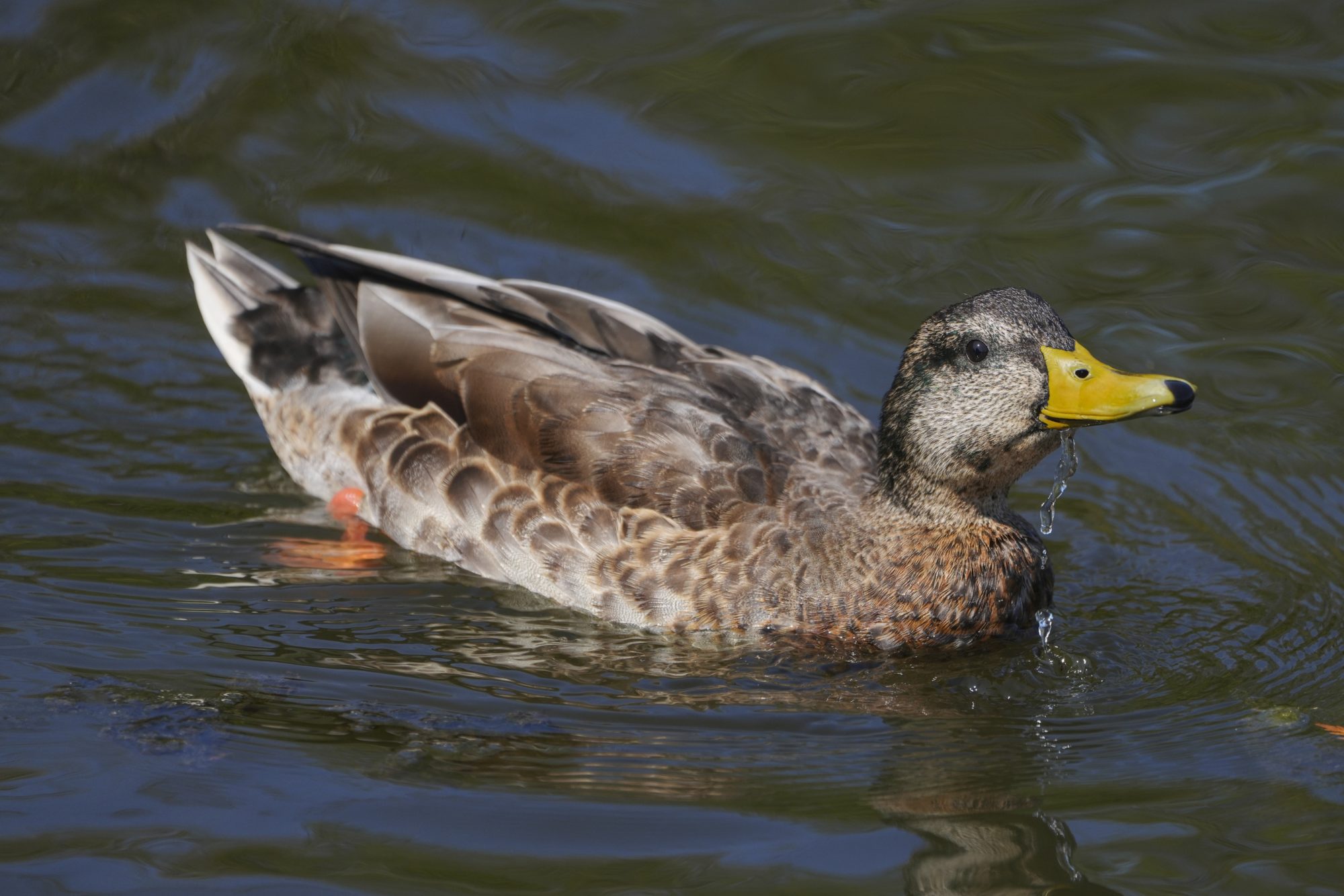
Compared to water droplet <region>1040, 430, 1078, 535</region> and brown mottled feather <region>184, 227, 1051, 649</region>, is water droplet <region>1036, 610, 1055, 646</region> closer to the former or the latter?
brown mottled feather <region>184, 227, 1051, 649</region>

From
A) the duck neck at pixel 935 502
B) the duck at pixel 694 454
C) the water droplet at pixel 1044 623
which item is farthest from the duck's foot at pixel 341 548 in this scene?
the water droplet at pixel 1044 623

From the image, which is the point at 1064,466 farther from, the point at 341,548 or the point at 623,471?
the point at 341,548

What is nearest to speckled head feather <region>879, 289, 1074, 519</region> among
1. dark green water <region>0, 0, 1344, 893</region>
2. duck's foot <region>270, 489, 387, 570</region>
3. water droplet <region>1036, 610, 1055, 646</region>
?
water droplet <region>1036, 610, 1055, 646</region>

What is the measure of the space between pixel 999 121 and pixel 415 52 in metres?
3.75

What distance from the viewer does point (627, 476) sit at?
712 cm

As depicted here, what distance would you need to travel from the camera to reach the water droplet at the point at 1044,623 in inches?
273

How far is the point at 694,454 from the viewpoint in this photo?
7.14 meters

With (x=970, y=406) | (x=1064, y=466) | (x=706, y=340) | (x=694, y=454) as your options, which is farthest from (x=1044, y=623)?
(x=706, y=340)

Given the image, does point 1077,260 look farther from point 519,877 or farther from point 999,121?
point 519,877

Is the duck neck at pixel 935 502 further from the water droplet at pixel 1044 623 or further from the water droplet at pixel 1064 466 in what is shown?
the water droplet at pixel 1044 623

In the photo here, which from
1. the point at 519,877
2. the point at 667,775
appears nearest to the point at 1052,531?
the point at 667,775

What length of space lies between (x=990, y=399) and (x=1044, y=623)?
42.2 inches

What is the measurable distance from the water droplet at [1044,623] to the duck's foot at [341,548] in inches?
114

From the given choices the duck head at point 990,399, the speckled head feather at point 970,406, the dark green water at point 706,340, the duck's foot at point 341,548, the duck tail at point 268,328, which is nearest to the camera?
the dark green water at point 706,340
